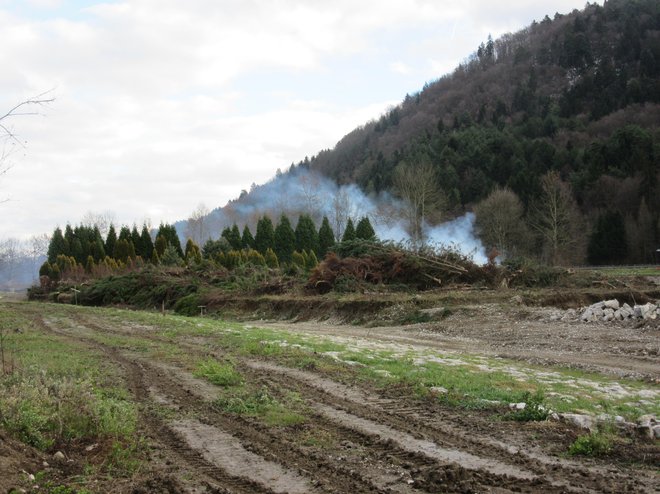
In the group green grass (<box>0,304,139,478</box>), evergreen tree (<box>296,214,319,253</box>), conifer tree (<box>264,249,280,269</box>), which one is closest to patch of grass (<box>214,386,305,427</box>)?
green grass (<box>0,304,139,478</box>)

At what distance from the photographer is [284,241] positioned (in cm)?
6456

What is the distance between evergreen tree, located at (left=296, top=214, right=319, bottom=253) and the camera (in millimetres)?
64688

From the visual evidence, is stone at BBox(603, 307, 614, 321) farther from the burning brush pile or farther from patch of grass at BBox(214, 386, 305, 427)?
patch of grass at BBox(214, 386, 305, 427)

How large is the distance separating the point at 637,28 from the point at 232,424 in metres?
132

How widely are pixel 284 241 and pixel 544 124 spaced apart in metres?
56.6

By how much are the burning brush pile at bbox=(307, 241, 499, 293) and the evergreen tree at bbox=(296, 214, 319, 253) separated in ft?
101

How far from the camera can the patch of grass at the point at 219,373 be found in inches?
431

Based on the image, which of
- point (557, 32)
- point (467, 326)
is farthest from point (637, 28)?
point (467, 326)

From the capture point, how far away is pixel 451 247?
32781 mm

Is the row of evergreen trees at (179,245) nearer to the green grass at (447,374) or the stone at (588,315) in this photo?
the stone at (588,315)

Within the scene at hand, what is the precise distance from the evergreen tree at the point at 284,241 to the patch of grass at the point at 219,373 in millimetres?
51479

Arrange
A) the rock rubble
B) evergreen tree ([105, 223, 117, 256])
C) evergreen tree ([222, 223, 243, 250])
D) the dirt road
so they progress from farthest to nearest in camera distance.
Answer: evergreen tree ([105, 223, 117, 256]), evergreen tree ([222, 223, 243, 250]), the rock rubble, the dirt road

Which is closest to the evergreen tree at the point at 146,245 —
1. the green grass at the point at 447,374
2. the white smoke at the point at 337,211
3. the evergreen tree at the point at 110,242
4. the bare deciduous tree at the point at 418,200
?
the evergreen tree at the point at 110,242

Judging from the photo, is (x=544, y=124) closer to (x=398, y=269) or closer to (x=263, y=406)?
(x=398, y=269)
